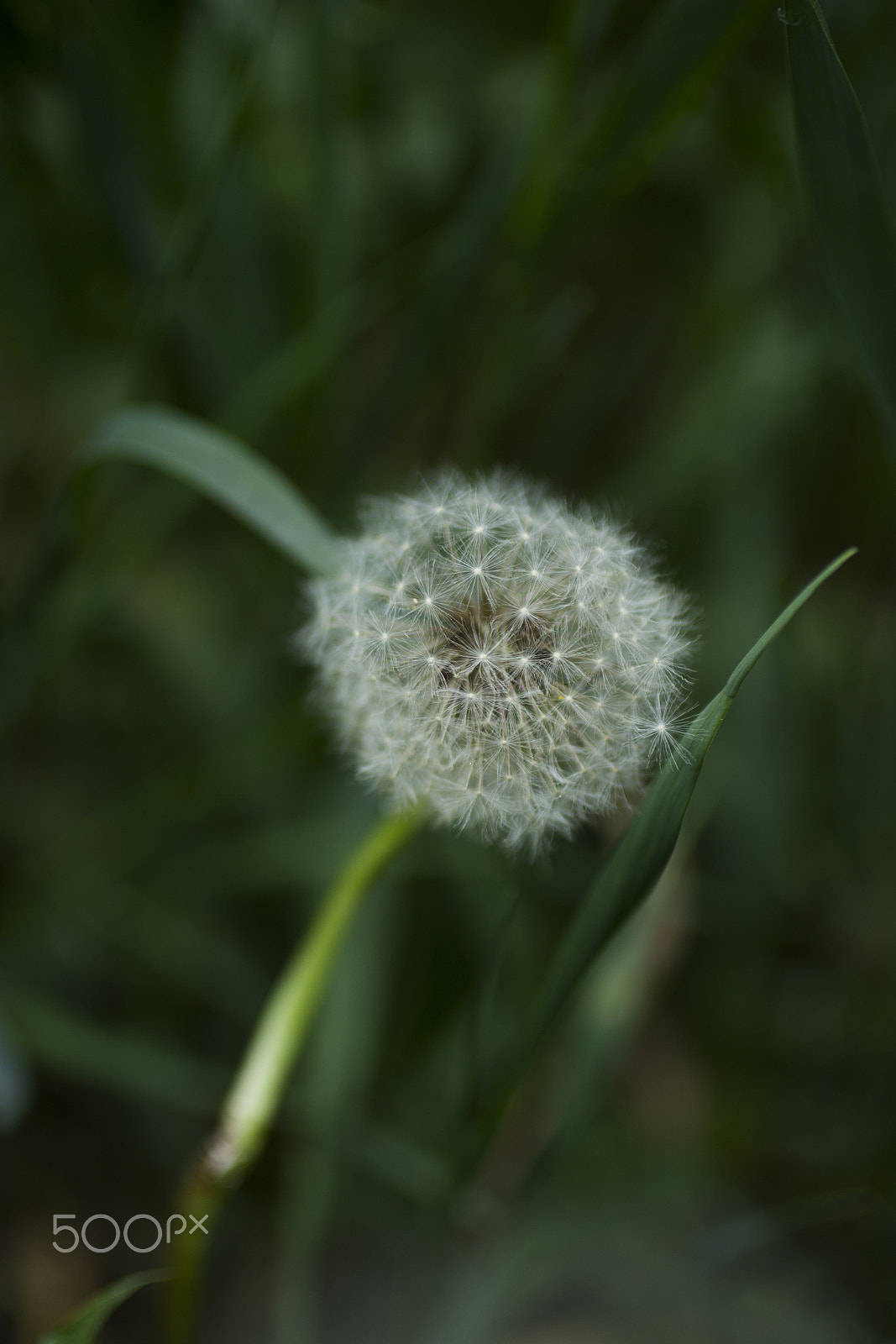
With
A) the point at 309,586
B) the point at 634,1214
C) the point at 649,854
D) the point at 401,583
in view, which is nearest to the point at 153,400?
the point at 309,586

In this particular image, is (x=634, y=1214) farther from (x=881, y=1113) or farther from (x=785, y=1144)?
(x=881, y=1113)

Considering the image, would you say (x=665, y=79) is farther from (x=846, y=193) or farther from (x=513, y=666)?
(x=513, y=666)

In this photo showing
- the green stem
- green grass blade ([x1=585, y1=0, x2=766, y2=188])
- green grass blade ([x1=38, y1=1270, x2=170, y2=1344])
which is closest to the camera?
green grass blade ([x1=38, y1=1270, x2=170, y2=1344])

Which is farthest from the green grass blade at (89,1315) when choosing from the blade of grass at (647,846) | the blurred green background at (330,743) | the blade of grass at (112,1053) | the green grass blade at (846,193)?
the green grass blade at (846,193)

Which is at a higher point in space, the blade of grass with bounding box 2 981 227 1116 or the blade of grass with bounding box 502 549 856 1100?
the blade of grass with bounding box 502 549 856 1100

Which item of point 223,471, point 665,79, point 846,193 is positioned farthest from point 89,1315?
point 665,79

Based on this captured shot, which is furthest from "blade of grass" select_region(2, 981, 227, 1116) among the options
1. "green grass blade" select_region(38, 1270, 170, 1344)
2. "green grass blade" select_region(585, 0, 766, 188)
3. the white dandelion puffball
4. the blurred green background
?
"green grass blade" select_region(585, 0, 766, 188)

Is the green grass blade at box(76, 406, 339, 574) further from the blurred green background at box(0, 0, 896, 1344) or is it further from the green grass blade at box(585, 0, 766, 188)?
the green grass blade at box(585, 0, 766, 188)

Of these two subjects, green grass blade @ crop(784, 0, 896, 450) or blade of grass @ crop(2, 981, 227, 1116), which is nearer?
green grass blade @ crop(784, 0, 896, 450)
